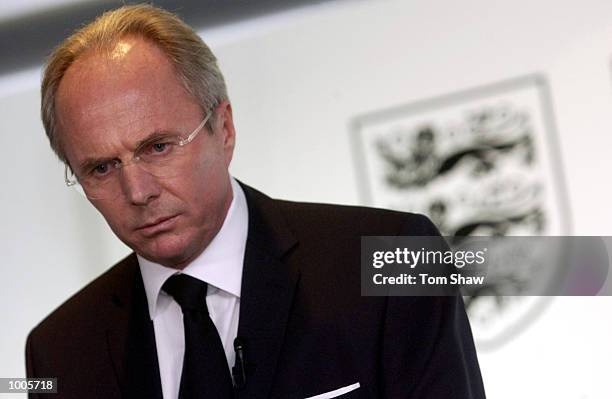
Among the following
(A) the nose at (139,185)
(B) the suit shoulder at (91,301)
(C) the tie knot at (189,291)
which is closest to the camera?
(A) the nose at (139,185)

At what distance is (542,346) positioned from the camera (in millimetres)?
2883

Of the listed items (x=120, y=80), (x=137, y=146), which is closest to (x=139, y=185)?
(x=137, y=146)

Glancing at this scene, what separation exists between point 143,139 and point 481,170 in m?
1.41

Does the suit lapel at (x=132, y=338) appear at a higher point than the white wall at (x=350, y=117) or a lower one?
lower

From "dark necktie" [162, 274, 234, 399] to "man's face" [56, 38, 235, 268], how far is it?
0.07 meters

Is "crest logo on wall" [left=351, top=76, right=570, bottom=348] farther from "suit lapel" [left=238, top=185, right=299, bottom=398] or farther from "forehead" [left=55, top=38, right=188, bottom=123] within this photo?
A: "forehead" [left=55, top=38, right=188, bottom=123]

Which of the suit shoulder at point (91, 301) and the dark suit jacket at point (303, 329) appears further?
the suit shoulder at point (91, 301)

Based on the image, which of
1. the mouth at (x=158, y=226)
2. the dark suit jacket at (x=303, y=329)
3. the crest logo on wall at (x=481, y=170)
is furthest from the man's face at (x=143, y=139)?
the crest logo on wall at (x=481, y=170)

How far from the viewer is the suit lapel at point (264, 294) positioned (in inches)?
72.6

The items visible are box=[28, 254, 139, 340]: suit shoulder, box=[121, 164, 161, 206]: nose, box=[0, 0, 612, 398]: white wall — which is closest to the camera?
box=[121, 164, 161, 206]: nose

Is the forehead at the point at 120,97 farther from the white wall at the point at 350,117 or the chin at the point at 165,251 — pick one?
the white wall at the point at 350,117

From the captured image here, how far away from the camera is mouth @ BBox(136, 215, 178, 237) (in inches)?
71.8

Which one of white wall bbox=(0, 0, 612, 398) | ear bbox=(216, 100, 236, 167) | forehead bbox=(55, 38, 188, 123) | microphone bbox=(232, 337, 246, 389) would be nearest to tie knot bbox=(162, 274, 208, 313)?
microphone bbox=(232, 337, 246, 389)

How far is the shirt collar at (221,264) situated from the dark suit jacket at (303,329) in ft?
0.08
